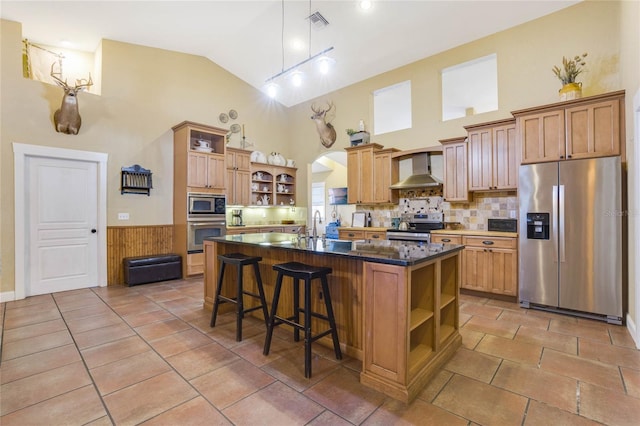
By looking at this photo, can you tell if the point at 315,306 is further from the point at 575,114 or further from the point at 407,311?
the point at 575,114

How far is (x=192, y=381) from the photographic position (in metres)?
2.13

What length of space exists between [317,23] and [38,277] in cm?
588

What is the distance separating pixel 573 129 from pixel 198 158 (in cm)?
574

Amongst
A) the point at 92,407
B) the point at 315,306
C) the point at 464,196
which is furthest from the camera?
the point at 464,196

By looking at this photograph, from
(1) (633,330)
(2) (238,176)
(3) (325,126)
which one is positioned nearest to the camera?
(1) (633,330)

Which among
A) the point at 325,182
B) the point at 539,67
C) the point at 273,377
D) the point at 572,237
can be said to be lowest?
the point at 273,377

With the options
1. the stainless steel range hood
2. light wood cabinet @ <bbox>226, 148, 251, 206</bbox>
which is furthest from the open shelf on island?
light wood cabinet @ <bbox>226, 148, 251, 206</bbox>

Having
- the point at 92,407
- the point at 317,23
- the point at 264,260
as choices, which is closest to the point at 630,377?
the point at 264,260

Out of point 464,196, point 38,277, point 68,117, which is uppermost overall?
point 68,117

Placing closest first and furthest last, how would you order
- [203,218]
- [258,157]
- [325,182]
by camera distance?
[203,218], [258,157], [325,182]

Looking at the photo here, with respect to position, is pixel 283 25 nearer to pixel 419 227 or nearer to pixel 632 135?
pixel 419 227

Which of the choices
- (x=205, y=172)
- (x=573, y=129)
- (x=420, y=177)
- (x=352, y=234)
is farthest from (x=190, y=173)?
(x=573, y=129)

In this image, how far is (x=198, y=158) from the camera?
18.5 ft

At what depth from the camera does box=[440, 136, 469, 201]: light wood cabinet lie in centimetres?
476
